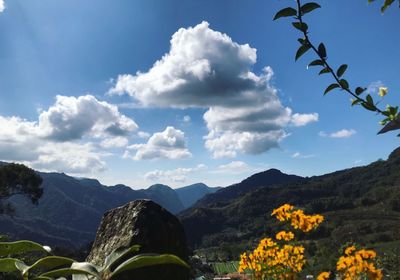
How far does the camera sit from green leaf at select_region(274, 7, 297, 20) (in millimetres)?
2264

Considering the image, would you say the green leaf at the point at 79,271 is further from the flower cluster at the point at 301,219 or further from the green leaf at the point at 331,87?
the flower cluster at the point at 301,219

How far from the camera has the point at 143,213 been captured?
20.4 feet

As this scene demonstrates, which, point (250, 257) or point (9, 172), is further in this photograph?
point (9, 172)

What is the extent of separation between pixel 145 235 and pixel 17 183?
60779 millimetres

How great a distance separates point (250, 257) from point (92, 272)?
134 inches

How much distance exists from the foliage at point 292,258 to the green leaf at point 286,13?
7.83 ft

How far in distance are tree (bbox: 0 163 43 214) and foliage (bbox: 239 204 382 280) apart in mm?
60053

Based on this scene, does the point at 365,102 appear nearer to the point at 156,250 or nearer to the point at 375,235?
the point at 156,250

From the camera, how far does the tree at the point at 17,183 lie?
59.6 m

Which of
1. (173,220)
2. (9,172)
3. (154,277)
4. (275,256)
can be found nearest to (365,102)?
(275,256)

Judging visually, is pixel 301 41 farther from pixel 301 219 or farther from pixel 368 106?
pixel 301 219

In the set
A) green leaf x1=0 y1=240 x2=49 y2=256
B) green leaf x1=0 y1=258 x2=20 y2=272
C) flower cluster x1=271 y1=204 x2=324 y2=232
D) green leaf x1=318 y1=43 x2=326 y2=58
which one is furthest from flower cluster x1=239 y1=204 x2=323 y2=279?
green leaf x1=0 y1=258 x2=20 y2=272

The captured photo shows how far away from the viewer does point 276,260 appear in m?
4.57

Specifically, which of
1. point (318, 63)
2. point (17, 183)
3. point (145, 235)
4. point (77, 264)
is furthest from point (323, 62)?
point (17, 183)
